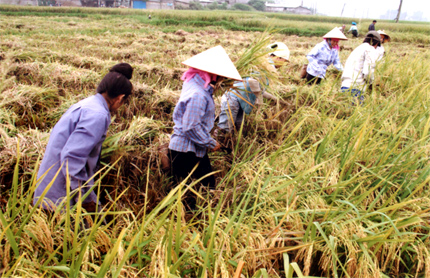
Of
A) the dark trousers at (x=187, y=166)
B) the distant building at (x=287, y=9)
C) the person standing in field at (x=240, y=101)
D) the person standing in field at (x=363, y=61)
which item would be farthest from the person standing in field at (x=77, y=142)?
the distant building at (x=287, y=9)

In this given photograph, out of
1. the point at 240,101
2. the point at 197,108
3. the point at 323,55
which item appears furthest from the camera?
the point at 323,55

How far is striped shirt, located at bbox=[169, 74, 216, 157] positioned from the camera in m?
1.82

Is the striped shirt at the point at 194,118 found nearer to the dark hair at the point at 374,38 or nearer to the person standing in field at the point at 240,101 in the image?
the person standing in field at the point at 240,101

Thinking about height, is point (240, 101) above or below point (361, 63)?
below

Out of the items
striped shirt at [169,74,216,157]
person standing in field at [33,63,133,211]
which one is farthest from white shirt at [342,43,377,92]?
person standing in field at [33,63,133,211]

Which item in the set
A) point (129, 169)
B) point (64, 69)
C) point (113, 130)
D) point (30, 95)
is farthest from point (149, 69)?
point (129, 169)

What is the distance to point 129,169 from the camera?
6.98ft

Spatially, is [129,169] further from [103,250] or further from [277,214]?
[277,214]

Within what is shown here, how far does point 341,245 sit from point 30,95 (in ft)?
10.7

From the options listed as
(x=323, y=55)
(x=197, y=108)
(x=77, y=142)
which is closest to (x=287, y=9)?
(x=323, y=55)

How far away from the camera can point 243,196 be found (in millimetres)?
1695

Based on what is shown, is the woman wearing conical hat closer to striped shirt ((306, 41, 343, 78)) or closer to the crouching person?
striped shirt ((306, 41, 343, 78))

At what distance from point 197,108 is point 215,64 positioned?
344mm

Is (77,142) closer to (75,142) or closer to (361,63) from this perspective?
(75,142)
